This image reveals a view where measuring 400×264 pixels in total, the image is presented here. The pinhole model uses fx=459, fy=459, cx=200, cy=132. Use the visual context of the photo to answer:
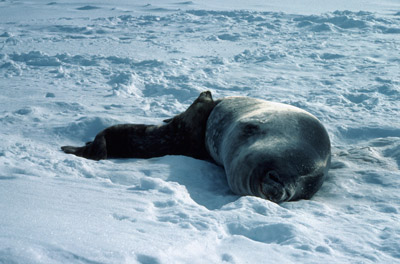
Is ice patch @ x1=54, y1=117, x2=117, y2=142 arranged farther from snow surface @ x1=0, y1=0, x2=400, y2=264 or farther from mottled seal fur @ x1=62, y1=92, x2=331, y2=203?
mottled seal fur @ x1=62, y1=92, x2=331, y2=203

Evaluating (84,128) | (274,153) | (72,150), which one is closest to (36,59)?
(84,128)

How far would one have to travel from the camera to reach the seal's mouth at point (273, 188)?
112 inches

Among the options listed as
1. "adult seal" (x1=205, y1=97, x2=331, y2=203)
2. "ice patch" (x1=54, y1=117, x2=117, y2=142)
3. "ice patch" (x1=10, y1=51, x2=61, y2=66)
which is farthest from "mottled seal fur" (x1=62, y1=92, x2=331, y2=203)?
"ice patch" (x1=10, y1=51, x2=61, y2=66)

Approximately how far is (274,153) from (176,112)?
2463 mm

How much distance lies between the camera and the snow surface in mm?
1812

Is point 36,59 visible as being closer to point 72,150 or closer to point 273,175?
point 72,150

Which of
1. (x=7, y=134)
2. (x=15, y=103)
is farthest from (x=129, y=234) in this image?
(x=15, y=103)

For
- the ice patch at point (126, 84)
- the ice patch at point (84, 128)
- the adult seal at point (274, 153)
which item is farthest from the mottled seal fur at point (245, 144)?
the ice patch at point (126, 84)

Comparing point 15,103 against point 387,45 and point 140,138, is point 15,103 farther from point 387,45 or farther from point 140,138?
point 387,45

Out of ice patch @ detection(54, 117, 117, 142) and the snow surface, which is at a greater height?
the snow surface

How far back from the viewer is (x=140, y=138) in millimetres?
4266

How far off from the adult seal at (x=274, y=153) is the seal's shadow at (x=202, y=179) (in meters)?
0.11

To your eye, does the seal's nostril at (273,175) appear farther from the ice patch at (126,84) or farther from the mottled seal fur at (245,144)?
the ice patch at (126,84)

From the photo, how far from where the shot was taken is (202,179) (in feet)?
11.1
